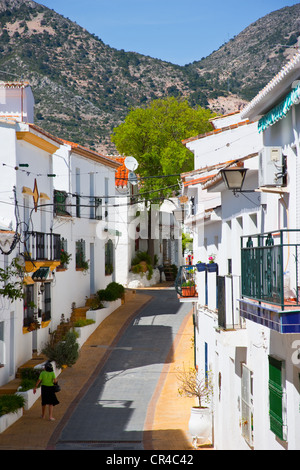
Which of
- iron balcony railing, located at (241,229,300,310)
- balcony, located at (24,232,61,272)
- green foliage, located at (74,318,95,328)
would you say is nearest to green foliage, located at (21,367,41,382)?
balcony, located at (24,232,61,272)

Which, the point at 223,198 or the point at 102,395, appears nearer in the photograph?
the point at 223,198

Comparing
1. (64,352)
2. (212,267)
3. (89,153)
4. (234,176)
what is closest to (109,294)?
(89,153)

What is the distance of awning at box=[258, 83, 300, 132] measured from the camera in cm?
923

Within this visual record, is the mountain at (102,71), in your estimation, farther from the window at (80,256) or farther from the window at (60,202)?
the window at (60,202)

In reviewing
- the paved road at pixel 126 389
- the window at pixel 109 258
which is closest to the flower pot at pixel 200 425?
the paved road at pixel 126 389

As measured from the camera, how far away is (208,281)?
19.0 metres

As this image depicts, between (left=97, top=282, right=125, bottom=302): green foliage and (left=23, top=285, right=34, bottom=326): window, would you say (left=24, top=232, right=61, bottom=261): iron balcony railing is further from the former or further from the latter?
(left=97, top=282, right=125, bottom=302): green foliage

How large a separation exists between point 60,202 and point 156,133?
1811 cm

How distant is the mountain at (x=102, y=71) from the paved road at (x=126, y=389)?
156ft

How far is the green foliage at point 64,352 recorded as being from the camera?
24.5m

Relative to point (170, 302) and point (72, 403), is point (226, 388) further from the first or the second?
point (170, 302)
